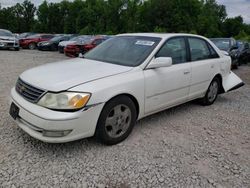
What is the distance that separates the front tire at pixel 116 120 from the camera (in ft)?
10.5

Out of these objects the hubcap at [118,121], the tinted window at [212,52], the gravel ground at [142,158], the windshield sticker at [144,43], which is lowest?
the gravel ground at [142,158]

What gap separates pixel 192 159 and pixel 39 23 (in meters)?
57.3

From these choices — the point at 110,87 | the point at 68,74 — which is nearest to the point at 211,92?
the point at 110,87

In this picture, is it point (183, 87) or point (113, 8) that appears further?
point (113, 8)

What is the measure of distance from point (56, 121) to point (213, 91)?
3640mm

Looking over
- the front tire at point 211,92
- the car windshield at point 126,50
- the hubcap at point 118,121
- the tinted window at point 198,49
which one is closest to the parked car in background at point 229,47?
the front tire at point 211,92

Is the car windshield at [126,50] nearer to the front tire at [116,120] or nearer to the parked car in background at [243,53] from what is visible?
the front tire at [116,120]

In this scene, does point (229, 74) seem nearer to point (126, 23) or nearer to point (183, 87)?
point (183, 87)

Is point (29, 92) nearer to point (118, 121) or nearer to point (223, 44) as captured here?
point (118, 121)

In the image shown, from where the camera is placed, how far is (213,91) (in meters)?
5.34

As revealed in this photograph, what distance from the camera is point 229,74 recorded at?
5734 mm

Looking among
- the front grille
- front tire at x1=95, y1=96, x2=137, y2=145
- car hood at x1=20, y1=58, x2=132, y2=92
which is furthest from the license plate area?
front tire at x1=95, y1=96, x2=137, y2=145

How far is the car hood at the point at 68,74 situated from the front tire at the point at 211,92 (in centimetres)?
233

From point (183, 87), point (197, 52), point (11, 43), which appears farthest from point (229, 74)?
point (11, 43)
